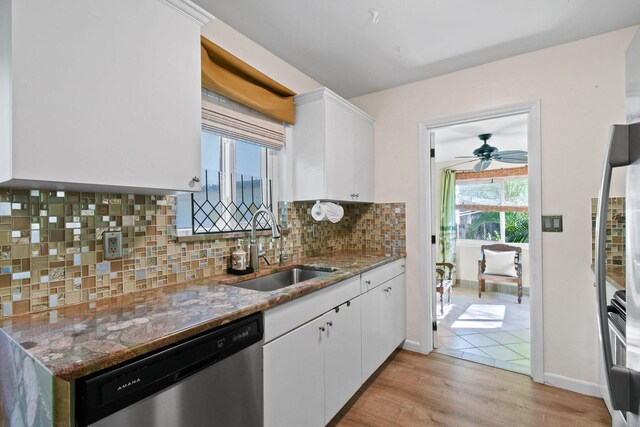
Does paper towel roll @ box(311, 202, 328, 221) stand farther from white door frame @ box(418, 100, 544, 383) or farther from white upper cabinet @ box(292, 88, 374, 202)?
white door frame @ box(418, 100, 544, 383)

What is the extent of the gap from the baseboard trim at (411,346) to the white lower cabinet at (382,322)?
0.25 ft

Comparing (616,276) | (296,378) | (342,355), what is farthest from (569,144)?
(296,378)

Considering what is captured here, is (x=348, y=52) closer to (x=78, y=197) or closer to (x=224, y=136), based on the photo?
(x=224, y=136)

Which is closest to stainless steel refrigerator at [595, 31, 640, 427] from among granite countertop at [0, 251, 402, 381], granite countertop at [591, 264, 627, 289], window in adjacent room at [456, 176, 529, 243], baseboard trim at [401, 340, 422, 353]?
granite countertop at [0, 251, 402, 381]

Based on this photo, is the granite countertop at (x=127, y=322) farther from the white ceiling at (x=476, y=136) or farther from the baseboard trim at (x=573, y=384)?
the white ceiling at (x=476, y=136)

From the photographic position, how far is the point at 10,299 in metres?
1.08

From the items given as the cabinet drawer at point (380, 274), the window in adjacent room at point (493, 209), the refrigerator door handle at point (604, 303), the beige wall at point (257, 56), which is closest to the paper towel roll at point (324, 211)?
the cabinet drawer at point (380, 274)

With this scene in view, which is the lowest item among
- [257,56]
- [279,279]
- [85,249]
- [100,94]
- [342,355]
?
[342,355]

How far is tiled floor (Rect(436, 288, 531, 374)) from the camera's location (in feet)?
8.72

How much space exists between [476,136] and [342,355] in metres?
3.31

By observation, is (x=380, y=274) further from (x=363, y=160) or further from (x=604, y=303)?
(x=604, y=303)

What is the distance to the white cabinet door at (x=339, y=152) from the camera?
A: 229 centimetres

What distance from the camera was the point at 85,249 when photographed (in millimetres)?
1266

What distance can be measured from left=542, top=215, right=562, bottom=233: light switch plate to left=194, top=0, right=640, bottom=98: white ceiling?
1.22 m
